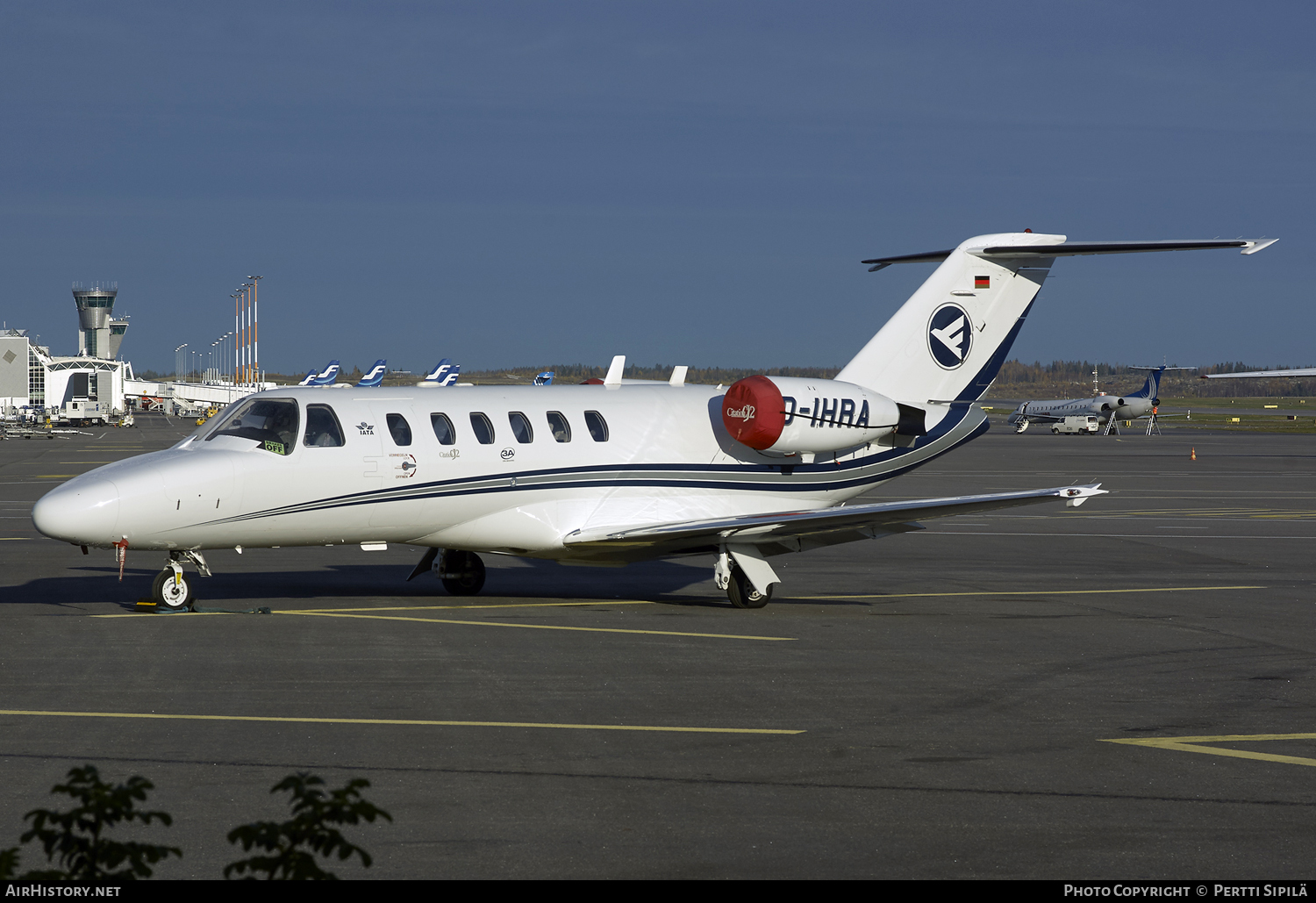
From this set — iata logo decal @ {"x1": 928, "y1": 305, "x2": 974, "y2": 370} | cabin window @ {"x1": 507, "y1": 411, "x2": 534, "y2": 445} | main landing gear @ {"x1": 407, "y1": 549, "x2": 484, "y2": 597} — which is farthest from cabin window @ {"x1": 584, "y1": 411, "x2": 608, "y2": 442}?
iata logo decal @ {"x1": 928, "y1": 305, "x2": 974, "y2": 370}

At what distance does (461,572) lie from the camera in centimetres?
1897

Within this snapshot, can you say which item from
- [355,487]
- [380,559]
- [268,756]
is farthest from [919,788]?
[380,559]

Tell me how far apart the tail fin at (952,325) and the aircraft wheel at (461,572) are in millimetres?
6231

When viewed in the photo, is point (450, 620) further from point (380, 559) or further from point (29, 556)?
point (29, 556)

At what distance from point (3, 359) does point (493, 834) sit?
5067 inches

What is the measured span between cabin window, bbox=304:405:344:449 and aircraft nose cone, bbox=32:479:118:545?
7.97 ft

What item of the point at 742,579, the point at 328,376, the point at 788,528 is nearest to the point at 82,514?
the point at 742,579

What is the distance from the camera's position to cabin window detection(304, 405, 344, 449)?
16562 mm

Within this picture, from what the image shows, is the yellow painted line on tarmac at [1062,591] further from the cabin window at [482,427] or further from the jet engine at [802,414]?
the cabin window at [482,427]

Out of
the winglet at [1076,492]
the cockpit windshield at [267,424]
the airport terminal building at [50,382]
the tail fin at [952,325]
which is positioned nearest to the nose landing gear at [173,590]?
the cockpit windshield at [267,424]

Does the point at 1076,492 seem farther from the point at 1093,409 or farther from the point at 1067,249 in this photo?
the point at 1093,409

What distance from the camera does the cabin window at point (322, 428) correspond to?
54.3 feet

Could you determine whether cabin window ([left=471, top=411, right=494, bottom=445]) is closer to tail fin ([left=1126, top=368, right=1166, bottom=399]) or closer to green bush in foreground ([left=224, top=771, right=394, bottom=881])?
green bush in foreground ([left=224, top=771, right=394, bottom=881])

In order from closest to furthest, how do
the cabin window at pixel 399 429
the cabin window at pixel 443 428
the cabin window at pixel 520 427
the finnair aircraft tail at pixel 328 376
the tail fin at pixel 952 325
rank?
the cabin window at pixel 399 429 → the cabin window at pixel 443 428 → the cabin window at pixel 520 427 → the tail fin at pixel 952 325 → the finnair aircraft tail at pixel 328 376
